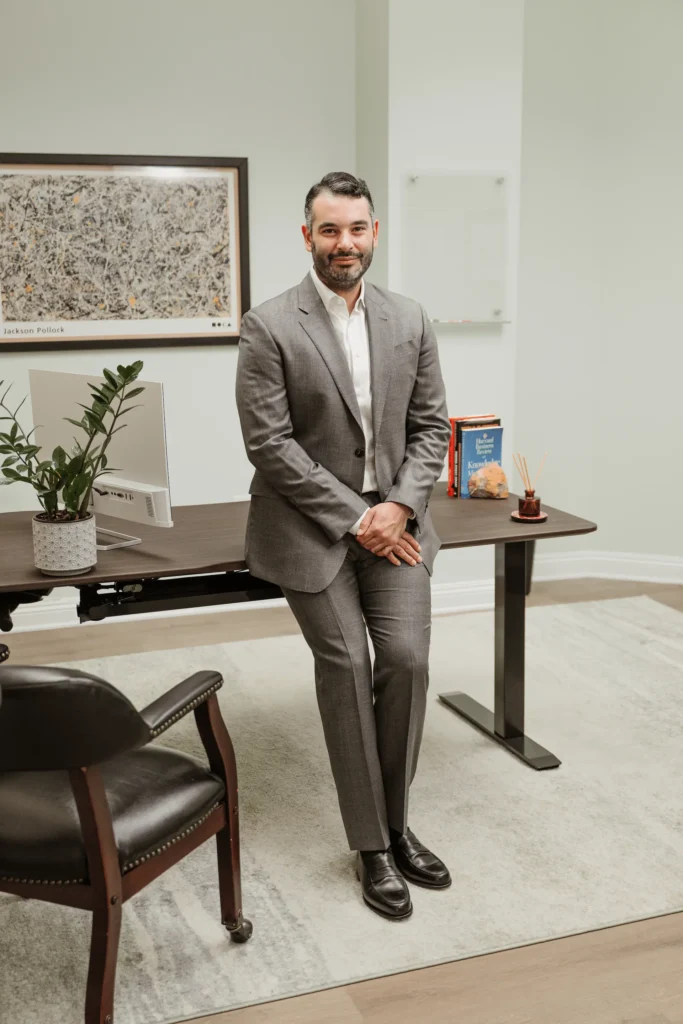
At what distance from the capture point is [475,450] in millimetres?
3150

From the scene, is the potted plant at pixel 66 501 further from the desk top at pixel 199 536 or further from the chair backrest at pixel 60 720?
the chair backrest at pixel 60 720

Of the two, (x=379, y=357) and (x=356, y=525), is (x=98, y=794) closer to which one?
(x=356, y=525)

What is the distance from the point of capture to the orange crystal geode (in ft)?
10.3

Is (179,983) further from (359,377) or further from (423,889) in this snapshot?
(359,377)

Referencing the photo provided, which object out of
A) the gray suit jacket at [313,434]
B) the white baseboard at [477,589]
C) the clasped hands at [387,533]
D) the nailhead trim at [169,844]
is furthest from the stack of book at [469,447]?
the nailhead trim at [169,844]

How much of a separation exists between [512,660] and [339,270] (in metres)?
1.33

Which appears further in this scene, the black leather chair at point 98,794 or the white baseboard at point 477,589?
the white baseboard at point 477,589

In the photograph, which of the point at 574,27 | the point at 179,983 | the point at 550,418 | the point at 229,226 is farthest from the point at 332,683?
the point at 574,27

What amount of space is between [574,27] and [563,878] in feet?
12.2

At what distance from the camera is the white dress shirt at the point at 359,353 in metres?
2.53

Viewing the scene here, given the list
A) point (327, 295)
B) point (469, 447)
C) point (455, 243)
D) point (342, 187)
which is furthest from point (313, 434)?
point (455, 243)

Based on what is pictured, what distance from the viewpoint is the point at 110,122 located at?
13.4 feet

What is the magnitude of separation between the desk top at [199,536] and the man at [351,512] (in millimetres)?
145

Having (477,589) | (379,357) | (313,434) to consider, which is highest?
(379,357)
